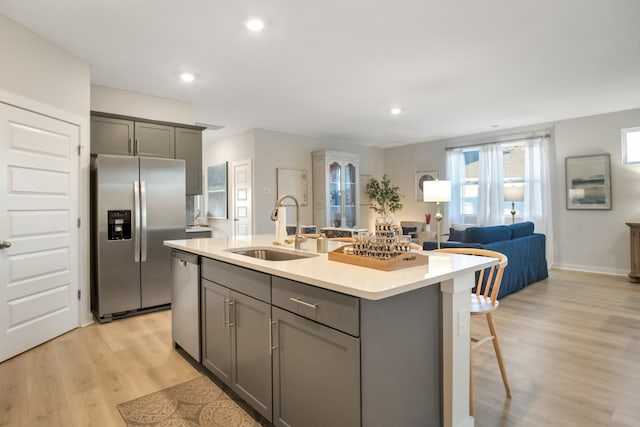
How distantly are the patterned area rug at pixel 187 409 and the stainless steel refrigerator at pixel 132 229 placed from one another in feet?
5.84

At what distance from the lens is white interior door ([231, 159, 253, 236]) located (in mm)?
6359

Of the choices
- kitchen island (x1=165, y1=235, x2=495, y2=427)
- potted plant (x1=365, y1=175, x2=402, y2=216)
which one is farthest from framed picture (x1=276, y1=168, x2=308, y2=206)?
A: kitchen island (x1=165, y1=235, x2=495, y2=427)

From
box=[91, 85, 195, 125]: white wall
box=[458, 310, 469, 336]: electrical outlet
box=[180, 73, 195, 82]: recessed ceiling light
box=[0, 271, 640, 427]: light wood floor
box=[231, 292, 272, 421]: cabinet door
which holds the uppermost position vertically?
box=[180, 73, 195, 82]: recessed ceiling light

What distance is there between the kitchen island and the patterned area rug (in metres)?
0.14

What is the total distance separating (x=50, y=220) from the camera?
10.2ft

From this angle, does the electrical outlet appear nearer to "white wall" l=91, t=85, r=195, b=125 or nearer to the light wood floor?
the light wood floor

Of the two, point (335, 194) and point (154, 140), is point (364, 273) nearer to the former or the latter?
point (154, 140)

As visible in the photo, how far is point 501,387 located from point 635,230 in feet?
14.3

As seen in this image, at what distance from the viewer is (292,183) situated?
671 centimetres

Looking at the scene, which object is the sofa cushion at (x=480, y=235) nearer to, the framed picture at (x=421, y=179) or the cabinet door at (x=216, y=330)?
the cabinet door at (x=216, y=330)

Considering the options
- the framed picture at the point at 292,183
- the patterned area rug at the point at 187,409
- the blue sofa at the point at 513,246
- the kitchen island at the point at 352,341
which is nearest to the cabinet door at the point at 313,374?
the kitchen island at the point at 352,341

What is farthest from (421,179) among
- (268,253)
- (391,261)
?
(391,261)

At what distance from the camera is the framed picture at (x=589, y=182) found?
18.1 feet

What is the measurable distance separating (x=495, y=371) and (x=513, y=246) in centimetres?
247
